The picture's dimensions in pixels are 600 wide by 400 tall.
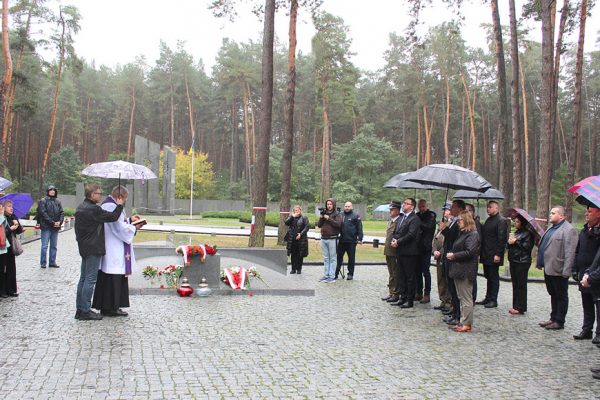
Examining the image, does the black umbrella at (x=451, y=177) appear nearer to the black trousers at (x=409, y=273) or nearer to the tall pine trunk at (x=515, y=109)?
the black trousers at (x=409, y=273)

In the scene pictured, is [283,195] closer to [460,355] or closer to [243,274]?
[243,274]

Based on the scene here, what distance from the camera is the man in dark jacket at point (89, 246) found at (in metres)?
7.22

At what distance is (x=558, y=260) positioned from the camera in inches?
306

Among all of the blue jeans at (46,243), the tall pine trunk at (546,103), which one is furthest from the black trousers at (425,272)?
the blue jeans at (46,243)

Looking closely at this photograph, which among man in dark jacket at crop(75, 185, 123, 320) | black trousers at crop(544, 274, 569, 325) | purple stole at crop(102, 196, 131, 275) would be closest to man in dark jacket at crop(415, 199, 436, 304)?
black trousers at crop(544, 274, 569, 325)

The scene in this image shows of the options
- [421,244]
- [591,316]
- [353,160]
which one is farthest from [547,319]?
[353,160]

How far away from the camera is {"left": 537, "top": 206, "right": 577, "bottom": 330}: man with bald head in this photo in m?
7.64

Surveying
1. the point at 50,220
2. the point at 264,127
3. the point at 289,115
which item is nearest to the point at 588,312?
the point at 264,127

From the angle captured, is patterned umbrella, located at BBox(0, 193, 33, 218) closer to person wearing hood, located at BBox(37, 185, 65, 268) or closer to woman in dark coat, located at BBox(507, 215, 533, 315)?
person wearing hood, located at BBox(37, 185, 65, 268)

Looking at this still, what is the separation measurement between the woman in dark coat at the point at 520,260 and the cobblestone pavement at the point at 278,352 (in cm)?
31

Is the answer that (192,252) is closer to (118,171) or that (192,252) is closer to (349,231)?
(118,171)

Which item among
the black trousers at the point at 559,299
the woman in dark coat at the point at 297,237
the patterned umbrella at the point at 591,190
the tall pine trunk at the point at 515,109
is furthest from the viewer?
the tall pine trunk at the point at 515,109

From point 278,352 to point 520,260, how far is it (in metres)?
4.78

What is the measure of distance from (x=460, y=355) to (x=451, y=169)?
368 cm
